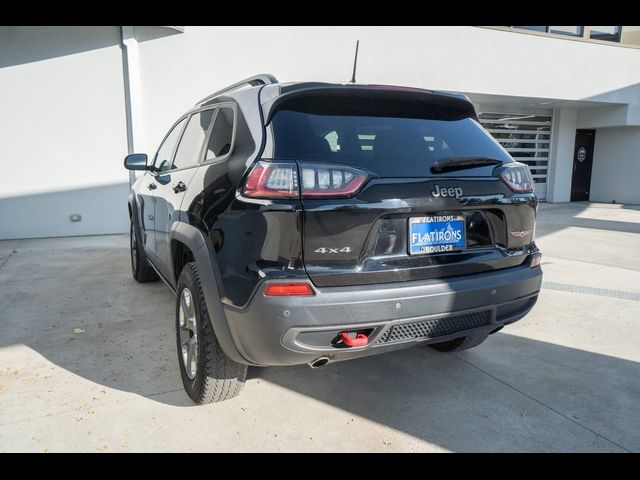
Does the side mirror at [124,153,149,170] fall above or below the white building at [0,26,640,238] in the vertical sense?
below

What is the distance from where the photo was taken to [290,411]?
263cm

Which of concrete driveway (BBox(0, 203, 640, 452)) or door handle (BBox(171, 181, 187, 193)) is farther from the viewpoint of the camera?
door handle (BBox(171, 181, 187, 193))

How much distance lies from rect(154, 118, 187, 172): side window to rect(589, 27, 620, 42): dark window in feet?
43.0

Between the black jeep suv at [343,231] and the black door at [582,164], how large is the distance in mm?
14580

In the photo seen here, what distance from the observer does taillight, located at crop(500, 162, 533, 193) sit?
252 cm

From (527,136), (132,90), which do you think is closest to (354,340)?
(132,90)

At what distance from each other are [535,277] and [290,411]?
60.5 inches

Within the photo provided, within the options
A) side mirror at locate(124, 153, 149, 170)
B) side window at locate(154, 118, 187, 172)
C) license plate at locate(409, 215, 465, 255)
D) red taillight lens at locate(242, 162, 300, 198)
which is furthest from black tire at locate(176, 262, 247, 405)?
side mirror at locate(124, 153, 149, 170)

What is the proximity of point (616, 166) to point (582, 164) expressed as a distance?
947mm

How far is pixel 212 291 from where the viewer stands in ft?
7.61

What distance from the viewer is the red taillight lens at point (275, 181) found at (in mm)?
2045

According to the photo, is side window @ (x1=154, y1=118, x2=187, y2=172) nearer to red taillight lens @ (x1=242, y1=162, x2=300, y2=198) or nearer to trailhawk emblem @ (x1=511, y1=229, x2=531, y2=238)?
red taillight lens @ (x1=242, y1=162, x2=300, y2=198)

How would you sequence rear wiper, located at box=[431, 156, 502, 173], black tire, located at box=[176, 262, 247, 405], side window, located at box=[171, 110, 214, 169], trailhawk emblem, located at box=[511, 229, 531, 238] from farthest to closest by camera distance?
side window, located at box=[171, 110, 214, 169] → trailhawk emblem, located at box=[511, 229, 531, 238] → black tire, located at box=[176, 262, 247, 405] → rear wiper, located at box=[431, 156, 502, 173]

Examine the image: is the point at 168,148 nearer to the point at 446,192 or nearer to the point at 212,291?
the point at 212,291
